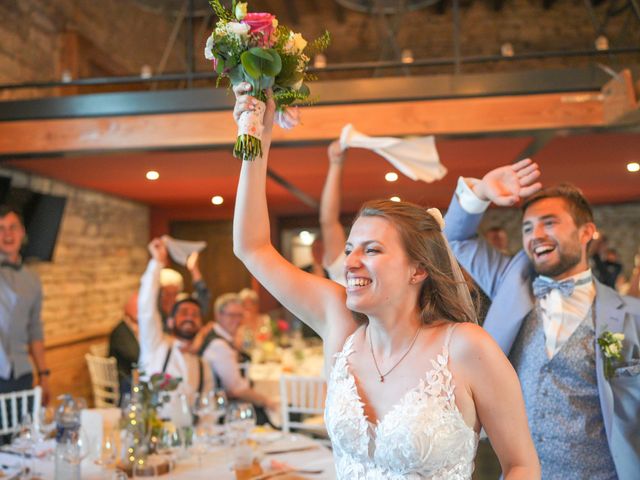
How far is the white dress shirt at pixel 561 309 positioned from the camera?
2.28 metres

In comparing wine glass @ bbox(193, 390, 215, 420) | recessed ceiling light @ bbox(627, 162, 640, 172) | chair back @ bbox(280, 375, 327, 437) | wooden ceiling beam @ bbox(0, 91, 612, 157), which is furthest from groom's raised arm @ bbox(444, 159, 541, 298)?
recessed ceiling light @ bbox(627, 162, 640, 172)

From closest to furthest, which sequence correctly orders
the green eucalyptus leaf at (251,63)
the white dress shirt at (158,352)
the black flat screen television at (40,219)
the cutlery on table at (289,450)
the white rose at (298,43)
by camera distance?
the green eucalyptus leaf at (251,63) < the white rose at (298,43) < the cutlery on table at (289,450) < the white dress shirt at (158,352) < the black flat screen television at (40,219)

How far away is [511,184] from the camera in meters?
2.22

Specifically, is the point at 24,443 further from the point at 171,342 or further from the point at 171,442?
the point at 171,342

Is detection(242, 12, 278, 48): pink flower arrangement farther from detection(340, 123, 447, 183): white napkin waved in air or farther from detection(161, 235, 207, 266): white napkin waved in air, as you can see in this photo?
detection(161, 235, 207, 266): white napkin waved in air

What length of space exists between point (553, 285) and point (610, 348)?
315mm

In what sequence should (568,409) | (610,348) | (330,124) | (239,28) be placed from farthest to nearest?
1. (330,124)
2. (568,409)
3. (610,348)
4. (239,28)

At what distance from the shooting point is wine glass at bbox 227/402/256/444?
2.86 metres

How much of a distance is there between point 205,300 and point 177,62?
6.69 meters

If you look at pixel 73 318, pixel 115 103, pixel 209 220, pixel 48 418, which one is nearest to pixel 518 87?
pixel 115 103

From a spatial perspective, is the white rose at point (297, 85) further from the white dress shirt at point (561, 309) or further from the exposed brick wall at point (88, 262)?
the exposed brick wall at point (88, 262)

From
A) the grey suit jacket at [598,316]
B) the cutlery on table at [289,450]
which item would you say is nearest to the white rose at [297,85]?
the grey suit jacket at [598,316]

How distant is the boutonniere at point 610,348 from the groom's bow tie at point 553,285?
21cm

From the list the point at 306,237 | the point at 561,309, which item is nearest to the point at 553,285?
the point at 561,309
